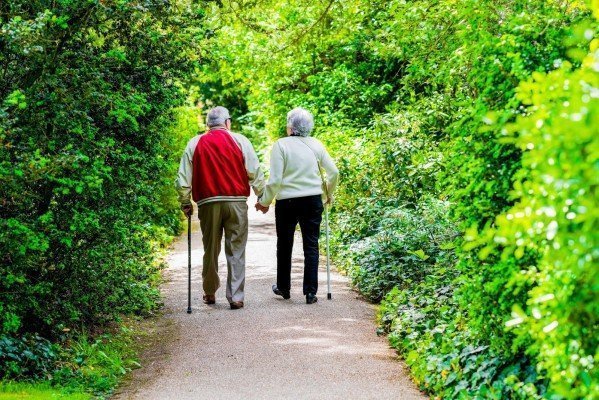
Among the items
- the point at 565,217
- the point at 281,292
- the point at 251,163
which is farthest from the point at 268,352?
the point at 565,217

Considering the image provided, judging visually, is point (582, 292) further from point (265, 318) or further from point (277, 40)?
point (277, 40)

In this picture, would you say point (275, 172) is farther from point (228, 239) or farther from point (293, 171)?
point (228, 239)

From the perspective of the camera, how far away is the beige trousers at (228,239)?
9.32 m

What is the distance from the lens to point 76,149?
21.8ft

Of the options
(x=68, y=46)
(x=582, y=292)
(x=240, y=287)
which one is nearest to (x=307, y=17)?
(x=240, y=287)

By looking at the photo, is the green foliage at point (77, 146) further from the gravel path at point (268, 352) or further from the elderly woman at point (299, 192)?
the elderly woman at point (299, 192)

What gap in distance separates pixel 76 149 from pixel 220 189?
2.78m

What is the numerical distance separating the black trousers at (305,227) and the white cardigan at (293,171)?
9 centimetres

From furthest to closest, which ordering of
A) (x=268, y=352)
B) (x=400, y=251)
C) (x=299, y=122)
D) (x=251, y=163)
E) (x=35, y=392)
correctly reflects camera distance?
1. (x=400, y=251)
2. (x=299, y=122)
3. (x=251, y=163)
4. (x=268, y=352)
5. (x=35, y=392)

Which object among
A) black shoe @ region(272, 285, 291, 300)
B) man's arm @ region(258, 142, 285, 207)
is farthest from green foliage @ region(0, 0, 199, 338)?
black shoe @ region(272, 285, 291, 300)

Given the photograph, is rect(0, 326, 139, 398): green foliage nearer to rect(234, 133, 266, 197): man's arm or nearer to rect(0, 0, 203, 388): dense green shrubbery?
rect(0, 0, 203, 388): dense green shrubbery

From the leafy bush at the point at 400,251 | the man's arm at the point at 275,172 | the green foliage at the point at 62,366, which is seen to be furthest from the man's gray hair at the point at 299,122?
the green foliage at the point at 62,366

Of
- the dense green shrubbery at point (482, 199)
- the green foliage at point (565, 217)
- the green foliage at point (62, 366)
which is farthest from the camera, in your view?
the green foliage at point (62, 366)

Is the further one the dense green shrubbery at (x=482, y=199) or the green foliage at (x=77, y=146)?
the green foliage at (x=77, y=146)
